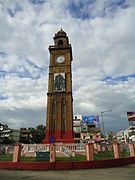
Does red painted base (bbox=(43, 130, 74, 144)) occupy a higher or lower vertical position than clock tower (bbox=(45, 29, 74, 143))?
lower

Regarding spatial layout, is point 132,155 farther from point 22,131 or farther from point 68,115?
point 22,131

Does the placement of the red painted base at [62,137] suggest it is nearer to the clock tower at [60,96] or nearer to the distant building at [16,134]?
the clock tower at [60,96]

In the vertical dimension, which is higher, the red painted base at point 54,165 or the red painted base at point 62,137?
the red painted base at point 62,137

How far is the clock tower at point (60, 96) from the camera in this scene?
27.8 m

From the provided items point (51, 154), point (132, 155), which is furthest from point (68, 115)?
point (51, 154)

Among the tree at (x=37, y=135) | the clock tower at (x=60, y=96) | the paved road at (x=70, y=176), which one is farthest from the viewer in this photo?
the tree at (x=37, y=135)

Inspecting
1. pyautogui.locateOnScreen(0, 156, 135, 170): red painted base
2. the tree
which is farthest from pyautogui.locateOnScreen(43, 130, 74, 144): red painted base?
the tree

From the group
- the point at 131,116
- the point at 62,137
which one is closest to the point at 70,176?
the point at 62,137

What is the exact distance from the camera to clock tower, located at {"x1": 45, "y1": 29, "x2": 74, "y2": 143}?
91.0 feet

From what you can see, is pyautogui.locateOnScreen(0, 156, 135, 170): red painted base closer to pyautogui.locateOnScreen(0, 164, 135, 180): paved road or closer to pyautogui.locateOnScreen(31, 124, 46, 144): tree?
pyautogui.locateOnScreen(0, 164, 135, 180): paved road

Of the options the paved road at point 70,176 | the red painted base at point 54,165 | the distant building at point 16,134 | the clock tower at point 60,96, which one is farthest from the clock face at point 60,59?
the distant building at point 16,134

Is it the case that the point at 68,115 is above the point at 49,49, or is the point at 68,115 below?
below

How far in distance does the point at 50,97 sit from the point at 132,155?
19054 mm

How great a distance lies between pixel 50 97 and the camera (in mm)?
30281
